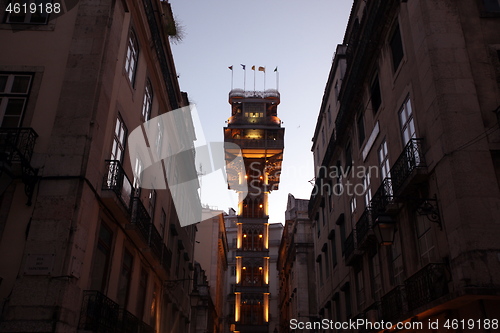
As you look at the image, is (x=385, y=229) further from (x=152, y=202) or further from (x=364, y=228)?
(x=152, y=202)

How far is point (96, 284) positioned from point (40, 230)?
2.67 m

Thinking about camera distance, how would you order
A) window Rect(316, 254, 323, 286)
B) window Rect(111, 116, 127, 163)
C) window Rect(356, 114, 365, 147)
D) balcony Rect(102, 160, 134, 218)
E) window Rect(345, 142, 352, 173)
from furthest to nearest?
window Rect(316, 254, 323, 286), window Rect(345, 142, 352, 173), window Rect(356, 114, 365, 147), window Rect(111, 116, 127, 163), balcony Rect(102, 160, 134, 218)

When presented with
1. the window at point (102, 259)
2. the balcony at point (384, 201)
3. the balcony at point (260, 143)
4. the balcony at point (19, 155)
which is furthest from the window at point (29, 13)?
the balcony at point (260, 143)

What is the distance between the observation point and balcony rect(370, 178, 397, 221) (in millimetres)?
14445

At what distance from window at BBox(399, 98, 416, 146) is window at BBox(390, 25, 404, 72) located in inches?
64.5

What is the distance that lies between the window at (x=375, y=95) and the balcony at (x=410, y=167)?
473 cm

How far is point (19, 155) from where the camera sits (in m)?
10.5

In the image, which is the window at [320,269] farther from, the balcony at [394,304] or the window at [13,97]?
the window at [13,97]

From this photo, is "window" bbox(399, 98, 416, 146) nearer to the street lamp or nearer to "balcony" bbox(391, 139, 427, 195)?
"balcony" bbox(391, 139, 427, 195)

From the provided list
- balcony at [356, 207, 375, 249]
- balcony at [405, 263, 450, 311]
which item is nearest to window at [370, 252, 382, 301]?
balcony at [356, 207, 375, 249]

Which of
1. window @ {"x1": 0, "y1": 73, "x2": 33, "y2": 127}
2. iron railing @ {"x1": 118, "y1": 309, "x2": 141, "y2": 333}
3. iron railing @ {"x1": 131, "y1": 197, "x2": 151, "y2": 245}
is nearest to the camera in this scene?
window @ {"x1": 0, "y1": 73, "x2": 33, "y2": 127}

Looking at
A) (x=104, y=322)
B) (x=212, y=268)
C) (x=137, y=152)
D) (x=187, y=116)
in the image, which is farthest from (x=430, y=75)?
(x=212, y=268)

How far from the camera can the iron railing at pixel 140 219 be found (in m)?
14.3

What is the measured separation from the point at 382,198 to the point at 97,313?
9.16 meters
